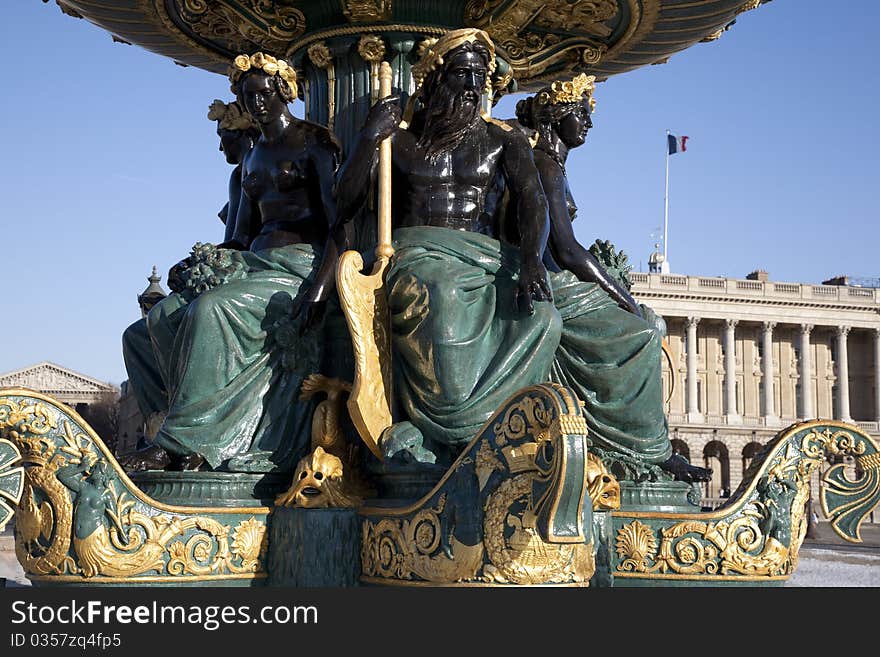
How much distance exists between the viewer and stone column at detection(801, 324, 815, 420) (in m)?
73.4

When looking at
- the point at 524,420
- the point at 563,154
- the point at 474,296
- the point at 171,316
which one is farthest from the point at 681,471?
the point at 171,316

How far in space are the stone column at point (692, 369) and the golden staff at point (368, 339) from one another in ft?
220

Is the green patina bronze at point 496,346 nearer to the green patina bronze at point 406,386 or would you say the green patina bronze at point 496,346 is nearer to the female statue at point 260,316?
the green patina bronze at point 406,386

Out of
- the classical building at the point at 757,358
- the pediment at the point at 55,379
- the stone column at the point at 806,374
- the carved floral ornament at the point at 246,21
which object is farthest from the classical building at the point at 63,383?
the carved floral ornament at the point at 246,21

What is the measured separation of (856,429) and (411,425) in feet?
6.16

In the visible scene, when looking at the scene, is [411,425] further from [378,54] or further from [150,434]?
[378,54]

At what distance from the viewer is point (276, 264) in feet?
17.5

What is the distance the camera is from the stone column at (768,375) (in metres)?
72.1

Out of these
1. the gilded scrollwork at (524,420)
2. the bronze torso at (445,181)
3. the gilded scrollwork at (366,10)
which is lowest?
the gilded scrollwork at (524,420)

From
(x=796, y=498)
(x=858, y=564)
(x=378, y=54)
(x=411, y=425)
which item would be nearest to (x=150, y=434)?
(x=411, y=425)

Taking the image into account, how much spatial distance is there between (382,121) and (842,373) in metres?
73.9

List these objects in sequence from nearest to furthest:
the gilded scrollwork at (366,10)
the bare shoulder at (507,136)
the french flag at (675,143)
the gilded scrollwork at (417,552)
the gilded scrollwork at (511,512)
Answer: the gilded scrollwork at (511,512)
the gilded scrollwork at (417,552)
the bare shoulder at (507,136)
the gilded scrollwork at (366,10)
the french flag at (675,143)

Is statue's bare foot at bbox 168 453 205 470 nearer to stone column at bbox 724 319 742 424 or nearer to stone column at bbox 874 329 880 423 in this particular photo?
stone column at bbox 724 319 742 424

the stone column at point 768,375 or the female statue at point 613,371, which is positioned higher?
the stone column at point 768,375
